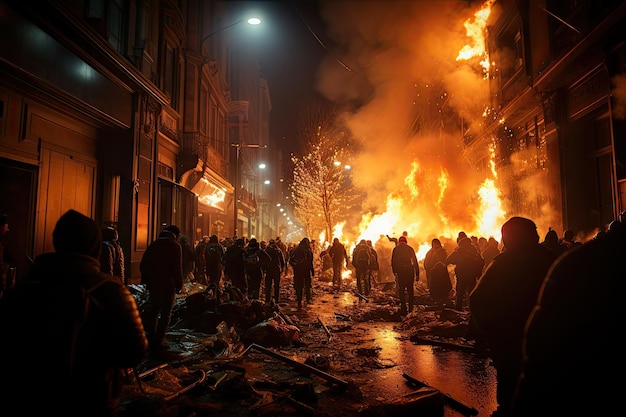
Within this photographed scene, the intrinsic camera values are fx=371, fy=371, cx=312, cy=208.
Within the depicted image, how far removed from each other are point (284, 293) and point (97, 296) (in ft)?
38.9

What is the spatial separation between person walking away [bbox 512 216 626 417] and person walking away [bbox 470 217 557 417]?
62.9 inches

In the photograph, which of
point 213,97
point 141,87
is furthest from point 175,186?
point 213,97

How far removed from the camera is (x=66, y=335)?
5.65 ft

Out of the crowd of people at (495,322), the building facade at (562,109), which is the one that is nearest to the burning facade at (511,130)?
the building facade at (562,109)

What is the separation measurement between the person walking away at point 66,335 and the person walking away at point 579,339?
6.07 ft

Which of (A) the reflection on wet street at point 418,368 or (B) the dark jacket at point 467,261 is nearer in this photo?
(A) the reflection on wet street at point 418,368

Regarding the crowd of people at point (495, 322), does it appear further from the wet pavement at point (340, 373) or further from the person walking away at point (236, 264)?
the person walking away at point (236, 264)

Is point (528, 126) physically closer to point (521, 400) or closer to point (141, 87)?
point (141, 87)

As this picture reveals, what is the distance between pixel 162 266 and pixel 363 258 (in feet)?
26.6

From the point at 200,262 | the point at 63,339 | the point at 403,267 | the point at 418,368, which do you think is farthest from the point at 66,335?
the point at 200,262

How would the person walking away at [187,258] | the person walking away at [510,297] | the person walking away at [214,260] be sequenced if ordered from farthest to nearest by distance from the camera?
the person walking away at [187,258] < the person walking away at [214,260] < the person walking away at [510,297]

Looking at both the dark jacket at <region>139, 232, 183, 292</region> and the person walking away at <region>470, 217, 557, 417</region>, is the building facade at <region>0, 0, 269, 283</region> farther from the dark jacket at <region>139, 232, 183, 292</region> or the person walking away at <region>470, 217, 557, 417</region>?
the person walking away at <region>470, 217, 557, 417</region>

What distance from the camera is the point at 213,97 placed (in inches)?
890

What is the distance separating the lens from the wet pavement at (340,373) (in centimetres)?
393
